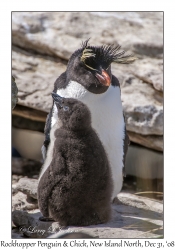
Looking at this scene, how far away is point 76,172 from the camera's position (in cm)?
224

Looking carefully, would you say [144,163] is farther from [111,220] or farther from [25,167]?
[111,220]

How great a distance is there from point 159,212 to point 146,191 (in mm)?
554

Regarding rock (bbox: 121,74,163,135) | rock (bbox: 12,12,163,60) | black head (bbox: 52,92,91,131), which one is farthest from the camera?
rock (bbox: 12,12,163,60)

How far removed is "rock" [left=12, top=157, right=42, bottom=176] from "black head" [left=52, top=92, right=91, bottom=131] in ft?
5.36

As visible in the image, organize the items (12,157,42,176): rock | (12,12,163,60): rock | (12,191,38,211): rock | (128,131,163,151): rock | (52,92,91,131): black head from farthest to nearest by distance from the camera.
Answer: (12,157,42,176): rock
(12,12,163,60): rock
(128,131,163,151): rock
(12,191,38,211): rock
(52,92,91,131): black head

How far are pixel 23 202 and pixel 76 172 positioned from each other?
0.73m

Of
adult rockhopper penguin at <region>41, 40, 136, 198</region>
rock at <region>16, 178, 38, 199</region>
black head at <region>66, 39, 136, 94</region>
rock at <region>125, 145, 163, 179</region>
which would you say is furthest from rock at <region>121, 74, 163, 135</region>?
black head at <region>66, 39, 136, 94</region>

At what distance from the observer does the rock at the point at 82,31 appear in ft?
11.8

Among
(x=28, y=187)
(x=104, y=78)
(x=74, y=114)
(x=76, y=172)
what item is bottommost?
(x=28, y=187)

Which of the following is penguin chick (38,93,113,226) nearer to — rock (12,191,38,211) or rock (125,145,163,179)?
rock (12,191,38,211)

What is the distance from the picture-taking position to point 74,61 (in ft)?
7.54

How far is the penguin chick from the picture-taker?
2.23m

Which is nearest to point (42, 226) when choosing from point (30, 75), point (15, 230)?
point (15, 230)

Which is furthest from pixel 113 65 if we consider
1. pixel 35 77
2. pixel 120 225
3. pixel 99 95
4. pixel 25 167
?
pixel 120 225
